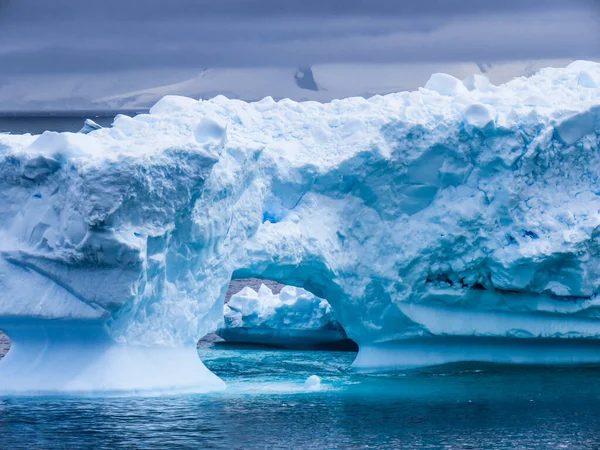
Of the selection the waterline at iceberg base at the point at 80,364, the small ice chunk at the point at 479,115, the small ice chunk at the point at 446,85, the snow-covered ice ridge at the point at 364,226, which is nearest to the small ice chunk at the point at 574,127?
the snow-covered ice ridge at the point at 364,226

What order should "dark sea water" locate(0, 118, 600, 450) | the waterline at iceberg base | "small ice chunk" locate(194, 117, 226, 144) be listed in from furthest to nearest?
"small ice chunk" locate(194, 117, 226, 144), the waterline at iceberg base, "dark sea water" locate(0, 118, 600, 450)

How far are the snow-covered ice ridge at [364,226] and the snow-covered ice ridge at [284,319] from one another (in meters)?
3.84

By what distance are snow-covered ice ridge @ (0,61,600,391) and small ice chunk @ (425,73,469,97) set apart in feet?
0.11

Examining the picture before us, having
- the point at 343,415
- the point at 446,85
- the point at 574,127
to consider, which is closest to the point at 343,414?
the point at 343,415

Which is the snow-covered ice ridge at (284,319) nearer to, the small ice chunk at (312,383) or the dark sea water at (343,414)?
the dark sea water at (343,414)

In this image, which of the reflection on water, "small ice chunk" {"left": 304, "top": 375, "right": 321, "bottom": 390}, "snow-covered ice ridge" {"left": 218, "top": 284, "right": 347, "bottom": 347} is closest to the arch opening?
"snow-covered ice ridge" {"left": 218, "top": 284, "right": 347, "bottom": 347}

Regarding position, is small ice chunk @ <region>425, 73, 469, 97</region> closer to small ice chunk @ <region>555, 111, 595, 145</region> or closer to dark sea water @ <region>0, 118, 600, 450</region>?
small ice chunk @ <region>555, 111, 595, 145</region>

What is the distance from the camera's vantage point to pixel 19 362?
15016 mm

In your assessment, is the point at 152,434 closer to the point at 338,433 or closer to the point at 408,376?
the point at 338,433

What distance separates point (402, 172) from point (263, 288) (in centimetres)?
682

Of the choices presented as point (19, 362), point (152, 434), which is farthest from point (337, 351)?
point (152, 434)

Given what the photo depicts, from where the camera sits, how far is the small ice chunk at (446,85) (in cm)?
1811

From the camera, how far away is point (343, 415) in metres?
13.9

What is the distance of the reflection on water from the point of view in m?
12.4
